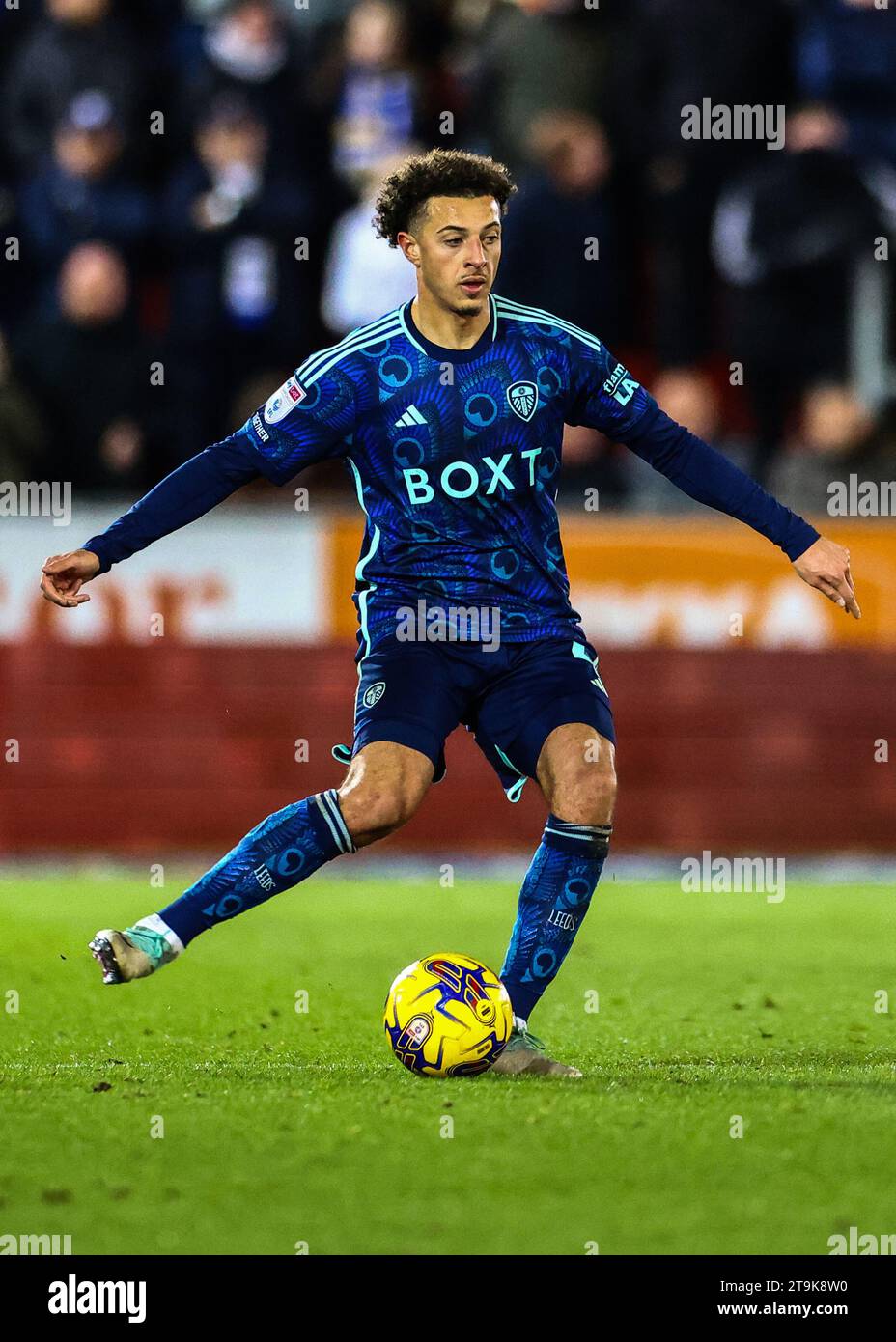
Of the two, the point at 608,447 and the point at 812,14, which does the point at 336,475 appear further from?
the point at 812,14

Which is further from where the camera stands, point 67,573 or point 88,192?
point 88,192

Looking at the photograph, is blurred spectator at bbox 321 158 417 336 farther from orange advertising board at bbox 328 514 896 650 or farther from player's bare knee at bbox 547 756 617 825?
player's bare knee at bbox 547 756 617 825

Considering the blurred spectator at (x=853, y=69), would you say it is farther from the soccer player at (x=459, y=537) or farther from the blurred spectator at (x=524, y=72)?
the soccer player at (x=459, y=537)

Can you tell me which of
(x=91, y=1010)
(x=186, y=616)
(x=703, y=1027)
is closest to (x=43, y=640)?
(x=186, y=616)

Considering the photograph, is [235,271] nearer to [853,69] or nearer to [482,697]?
[853,69]

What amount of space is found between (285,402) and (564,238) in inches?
251

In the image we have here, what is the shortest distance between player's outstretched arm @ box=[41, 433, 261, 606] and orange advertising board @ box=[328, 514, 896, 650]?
6197mm

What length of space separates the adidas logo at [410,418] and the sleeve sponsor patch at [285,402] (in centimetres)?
27

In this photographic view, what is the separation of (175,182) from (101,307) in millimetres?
1030

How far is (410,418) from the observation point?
19.7ft

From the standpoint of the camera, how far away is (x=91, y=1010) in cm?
714
